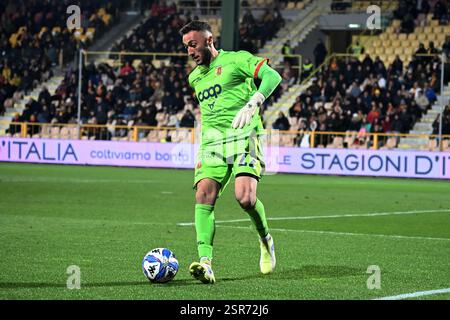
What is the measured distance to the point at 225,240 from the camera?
12633 mm

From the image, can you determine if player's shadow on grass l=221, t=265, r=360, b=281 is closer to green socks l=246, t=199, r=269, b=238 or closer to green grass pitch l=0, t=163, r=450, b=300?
green grass pitch l=0, t=163, r=450, b=300

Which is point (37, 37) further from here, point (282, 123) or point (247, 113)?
point (247, 113)

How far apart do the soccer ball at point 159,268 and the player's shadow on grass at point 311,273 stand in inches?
21.9

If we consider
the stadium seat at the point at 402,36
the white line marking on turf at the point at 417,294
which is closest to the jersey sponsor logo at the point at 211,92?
→ the white line marking on turf at the point at 417,294

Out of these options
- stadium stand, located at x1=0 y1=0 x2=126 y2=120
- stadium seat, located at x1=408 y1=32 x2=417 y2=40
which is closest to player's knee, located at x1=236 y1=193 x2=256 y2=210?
stadium seat, located at x1=408 y1=32 x2=417 y2=40

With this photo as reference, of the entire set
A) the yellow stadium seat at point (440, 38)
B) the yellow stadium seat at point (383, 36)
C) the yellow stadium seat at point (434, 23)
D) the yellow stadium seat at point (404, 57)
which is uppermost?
the yellow stadium seat at point (434, 23)

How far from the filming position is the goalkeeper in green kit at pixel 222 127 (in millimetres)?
9258

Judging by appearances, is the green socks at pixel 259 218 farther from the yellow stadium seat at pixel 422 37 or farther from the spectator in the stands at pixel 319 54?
the yellow stadium seat at pixel 422 37

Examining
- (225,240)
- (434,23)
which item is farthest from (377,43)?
(225,240)

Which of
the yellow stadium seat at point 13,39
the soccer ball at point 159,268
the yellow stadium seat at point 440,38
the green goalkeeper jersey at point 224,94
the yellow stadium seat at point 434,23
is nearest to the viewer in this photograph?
the soccer ball at point 159,268

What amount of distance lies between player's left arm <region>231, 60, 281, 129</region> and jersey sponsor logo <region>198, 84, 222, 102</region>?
1.27ft

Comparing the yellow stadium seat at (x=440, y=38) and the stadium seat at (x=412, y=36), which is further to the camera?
the stadium seat at (x=412, y=36)

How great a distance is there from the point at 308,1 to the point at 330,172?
14.2 metres

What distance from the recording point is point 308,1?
42.8 m
